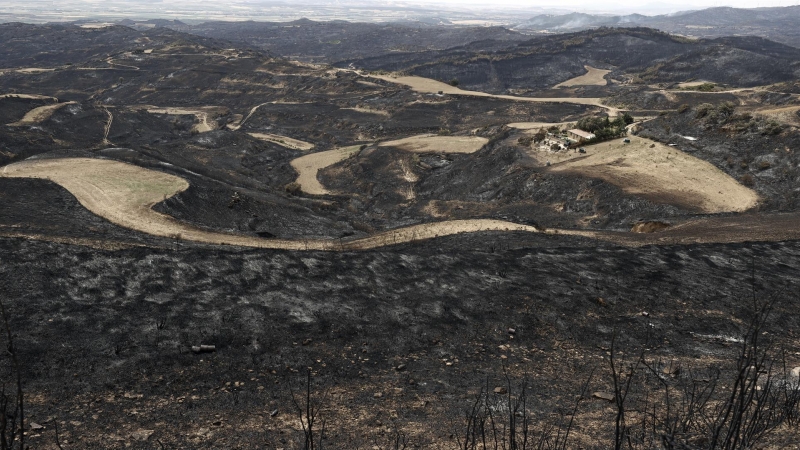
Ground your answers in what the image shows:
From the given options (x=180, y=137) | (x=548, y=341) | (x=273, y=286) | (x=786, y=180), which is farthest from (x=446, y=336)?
(x=180, y=137)

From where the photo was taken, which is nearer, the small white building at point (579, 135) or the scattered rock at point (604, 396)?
the scattered rock at point (604, 396)

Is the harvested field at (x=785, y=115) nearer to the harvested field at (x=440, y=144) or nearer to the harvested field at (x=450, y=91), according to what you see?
the harvested field at (x=440, y=144)

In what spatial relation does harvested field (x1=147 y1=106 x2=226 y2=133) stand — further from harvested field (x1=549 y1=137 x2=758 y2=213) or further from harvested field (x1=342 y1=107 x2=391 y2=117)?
harvested field (x1=549 y1=137 x2=758 y2=213)

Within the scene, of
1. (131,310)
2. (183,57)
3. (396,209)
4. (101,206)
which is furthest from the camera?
(183,57)

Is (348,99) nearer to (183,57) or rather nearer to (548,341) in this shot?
(183,57)

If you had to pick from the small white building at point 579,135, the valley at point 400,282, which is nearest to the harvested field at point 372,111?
the valley at point 400,282

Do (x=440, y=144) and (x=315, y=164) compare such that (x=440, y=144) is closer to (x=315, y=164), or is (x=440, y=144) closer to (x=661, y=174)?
(x=315, y=164)
